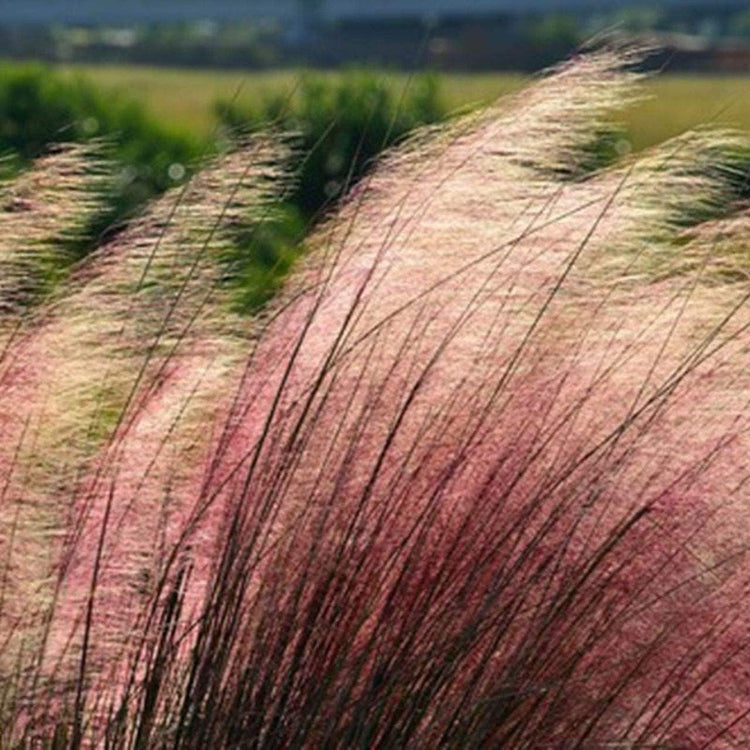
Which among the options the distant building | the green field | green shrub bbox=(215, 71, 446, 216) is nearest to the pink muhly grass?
green shrub bbox=(215, 71, 446, 216)

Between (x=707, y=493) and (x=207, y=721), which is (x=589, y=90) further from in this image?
(x=207, y=721)

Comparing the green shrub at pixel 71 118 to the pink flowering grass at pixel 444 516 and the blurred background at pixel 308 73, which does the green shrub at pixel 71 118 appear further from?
the pink flowering grass at pixel 444 516

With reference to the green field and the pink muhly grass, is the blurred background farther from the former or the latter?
the pink muhly grass

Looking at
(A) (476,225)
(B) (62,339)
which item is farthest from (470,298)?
(B) (62,339)

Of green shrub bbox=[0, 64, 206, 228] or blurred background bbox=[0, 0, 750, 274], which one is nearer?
blurred background bbox=[0, 0, 750, 274]

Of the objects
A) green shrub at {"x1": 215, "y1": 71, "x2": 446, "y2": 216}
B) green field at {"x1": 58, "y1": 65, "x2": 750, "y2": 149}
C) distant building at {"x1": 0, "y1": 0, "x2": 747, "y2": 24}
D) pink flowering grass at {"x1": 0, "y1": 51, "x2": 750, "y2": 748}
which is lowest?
distant building at {"x1": 0, "y1": 0, "x2": 747, "y2": 24}

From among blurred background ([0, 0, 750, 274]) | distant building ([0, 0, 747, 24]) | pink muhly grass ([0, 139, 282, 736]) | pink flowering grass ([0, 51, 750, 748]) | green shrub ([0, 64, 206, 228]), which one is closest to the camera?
pink flowering grass ([0, 51, 750, 748])
